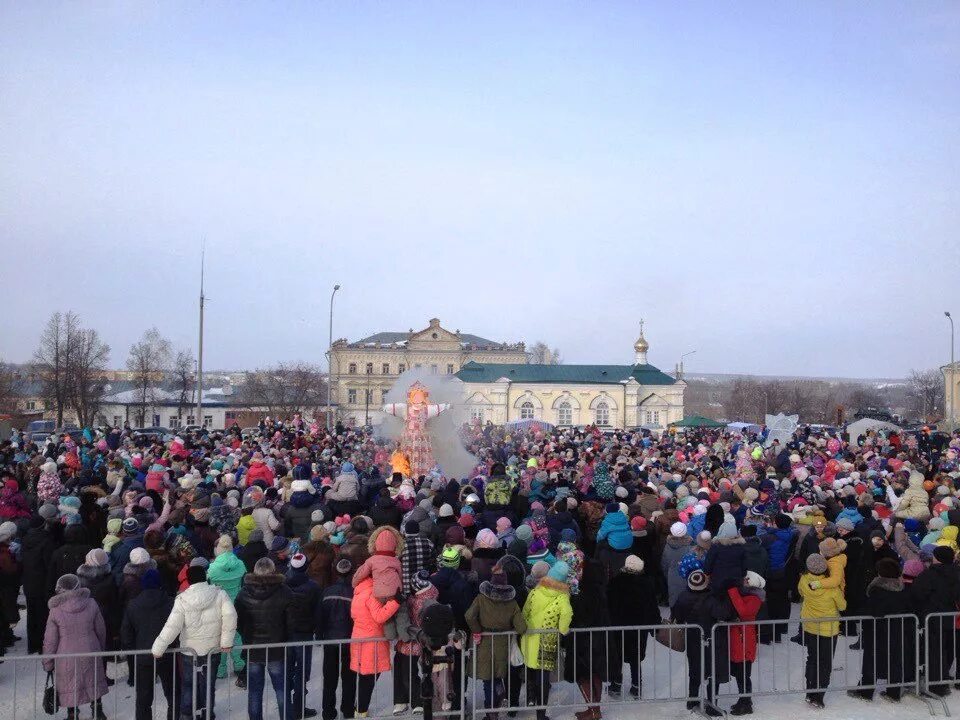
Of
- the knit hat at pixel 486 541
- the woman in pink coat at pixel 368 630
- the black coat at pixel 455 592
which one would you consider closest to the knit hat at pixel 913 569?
the knit hat at pixel 486 541

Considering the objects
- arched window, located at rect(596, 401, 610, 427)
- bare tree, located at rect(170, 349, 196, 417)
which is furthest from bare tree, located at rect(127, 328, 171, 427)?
arched window, located at rect(596, 401, 610, 427)

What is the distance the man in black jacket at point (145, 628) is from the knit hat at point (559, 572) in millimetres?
3588

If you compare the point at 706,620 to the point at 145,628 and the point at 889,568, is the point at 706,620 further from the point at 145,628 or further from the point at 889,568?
the point at 145,628

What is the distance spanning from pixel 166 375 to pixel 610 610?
278 ft

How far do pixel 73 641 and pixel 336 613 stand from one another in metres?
2.35

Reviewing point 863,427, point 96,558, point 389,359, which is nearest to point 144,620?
point 96,558

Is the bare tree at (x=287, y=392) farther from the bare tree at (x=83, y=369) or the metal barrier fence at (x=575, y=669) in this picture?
the metal barrier fence at (x=575, y=669)

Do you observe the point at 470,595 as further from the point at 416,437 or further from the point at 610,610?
the point at 416,437

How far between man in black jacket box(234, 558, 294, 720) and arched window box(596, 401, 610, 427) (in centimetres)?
6503

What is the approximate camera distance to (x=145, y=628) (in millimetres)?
7875

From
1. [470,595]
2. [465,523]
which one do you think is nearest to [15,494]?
[465,523]

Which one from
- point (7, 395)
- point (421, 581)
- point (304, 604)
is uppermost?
point (7, 395)

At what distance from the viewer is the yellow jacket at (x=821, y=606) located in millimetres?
8906

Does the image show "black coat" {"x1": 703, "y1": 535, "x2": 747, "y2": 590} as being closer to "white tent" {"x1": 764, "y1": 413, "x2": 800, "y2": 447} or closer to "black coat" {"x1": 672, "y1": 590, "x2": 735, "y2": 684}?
"black coat" {"x1": 672, "y1": 590, "x2": 735, "y2": 684}
